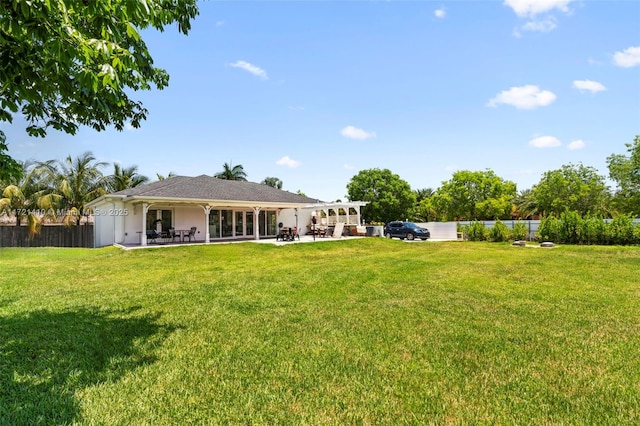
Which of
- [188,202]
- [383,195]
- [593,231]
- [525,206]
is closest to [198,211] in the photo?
[188,202]

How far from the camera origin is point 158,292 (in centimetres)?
716

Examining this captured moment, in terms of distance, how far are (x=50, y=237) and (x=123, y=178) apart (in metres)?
7.73

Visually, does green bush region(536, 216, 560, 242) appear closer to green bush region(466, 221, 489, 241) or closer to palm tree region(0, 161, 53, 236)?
green bush region(466, 221, 489, 241)

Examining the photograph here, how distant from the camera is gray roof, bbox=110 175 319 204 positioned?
18.5 m

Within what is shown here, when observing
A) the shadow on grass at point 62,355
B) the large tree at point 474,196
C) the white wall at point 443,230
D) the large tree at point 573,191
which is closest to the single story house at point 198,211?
the white wall at point 443,230

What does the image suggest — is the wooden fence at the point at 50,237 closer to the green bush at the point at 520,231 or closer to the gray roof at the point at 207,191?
the gray roof at the point at 207,191

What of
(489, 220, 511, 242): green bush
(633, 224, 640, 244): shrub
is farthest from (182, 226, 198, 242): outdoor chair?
(633, 224, 640, 244): shrub

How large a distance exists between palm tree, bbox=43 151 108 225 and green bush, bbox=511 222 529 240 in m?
30.5

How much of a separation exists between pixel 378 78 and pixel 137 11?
49.5ft

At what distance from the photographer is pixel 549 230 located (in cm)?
2198

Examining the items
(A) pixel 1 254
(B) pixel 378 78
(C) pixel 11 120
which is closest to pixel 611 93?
(B) pixel 378 78

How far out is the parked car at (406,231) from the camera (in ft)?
82.9

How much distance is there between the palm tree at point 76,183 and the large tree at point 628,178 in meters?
46.6

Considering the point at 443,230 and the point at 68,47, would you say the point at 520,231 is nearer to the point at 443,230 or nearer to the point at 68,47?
the point at 443,230
